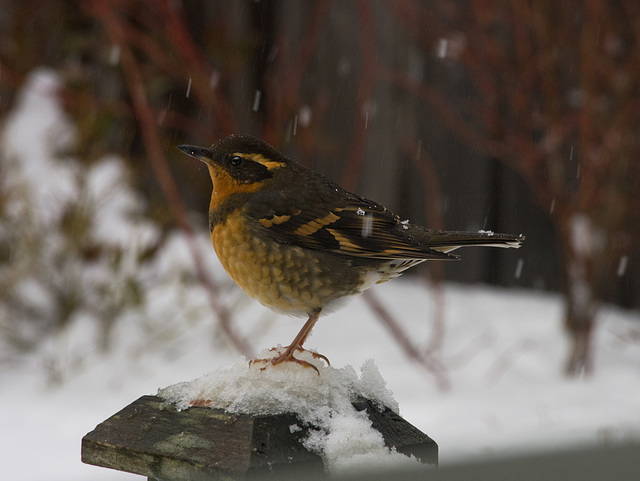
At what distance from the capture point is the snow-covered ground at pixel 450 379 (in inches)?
153

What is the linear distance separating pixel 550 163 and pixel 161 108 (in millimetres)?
2978

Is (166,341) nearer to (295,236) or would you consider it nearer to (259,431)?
(295,236)

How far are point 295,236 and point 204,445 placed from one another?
→ 758mm

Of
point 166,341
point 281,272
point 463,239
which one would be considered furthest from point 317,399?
point 166,341

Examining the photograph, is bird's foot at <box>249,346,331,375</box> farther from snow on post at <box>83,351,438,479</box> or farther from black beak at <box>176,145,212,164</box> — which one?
black beak at <box>176,145,212,164</box>

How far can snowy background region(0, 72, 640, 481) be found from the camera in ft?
13.7

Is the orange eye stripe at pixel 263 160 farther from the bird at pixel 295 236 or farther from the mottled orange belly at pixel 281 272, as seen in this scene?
the mottled orange belly at pixel 281 272

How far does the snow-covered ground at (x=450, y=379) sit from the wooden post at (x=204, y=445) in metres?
2.27

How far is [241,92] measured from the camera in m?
Answer: 5.52

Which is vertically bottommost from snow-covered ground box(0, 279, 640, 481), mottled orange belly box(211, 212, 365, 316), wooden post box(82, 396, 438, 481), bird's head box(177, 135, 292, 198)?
snow-covered ground box(0, 279, 640, 481)

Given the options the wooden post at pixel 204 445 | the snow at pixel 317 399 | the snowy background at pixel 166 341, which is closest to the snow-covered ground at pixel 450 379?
the snowy background at pixel 166 341

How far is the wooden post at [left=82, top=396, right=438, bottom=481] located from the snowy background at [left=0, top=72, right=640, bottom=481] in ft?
8.93

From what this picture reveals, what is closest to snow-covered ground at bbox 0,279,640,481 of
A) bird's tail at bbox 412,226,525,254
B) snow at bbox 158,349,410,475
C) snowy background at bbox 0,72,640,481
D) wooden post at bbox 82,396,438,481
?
snowy background at bbox 0,72,640,481

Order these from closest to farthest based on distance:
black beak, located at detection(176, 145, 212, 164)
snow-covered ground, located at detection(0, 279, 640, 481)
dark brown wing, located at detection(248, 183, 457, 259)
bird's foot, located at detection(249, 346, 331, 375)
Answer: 1. bird's foot, located at detection(249, 346, 331, 375)
2. black beak, located at detection(176, 145, 212, 164)
3. dark brown wing, located at detection(248, 183, 457, 259)
4. snow-covered ground, located at detection(0, 279, 640, 481)
